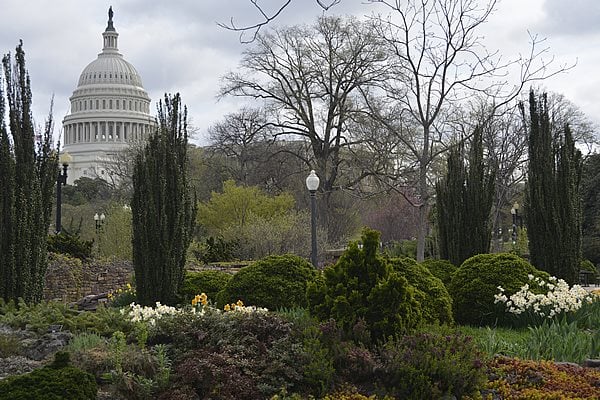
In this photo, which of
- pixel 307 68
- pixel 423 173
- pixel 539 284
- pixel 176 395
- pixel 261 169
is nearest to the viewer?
pixel 176 395

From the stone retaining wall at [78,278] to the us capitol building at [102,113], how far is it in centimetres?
7370

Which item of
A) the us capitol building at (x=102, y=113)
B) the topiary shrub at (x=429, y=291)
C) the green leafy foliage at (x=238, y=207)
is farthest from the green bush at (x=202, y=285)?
the us capitol building at (x=102, y=113)

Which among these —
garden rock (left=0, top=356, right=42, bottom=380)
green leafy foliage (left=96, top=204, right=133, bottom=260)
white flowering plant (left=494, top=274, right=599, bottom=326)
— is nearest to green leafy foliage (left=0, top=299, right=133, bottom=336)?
garden rock (left=0, top=356, right=42, bottom=380)

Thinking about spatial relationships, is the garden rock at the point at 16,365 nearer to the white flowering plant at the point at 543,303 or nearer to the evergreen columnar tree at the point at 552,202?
the white flowering plant at the point at 543,303

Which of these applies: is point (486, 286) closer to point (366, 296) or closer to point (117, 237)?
point (366, 296)

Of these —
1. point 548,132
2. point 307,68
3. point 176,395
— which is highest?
point 307,68

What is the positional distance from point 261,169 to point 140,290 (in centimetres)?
2388

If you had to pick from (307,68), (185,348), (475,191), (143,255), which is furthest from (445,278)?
(307,68)

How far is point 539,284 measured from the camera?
10766 mm

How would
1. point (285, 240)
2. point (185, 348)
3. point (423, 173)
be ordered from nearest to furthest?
point (185, 348) < point (423, 173) < point (285, 240)

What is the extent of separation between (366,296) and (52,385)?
3.02 m

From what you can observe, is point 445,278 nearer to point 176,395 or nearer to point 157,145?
point 157,145

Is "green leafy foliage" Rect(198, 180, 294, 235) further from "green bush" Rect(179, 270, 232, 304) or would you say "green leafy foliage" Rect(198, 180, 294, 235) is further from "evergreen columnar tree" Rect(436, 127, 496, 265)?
"green bush" Rect(179, 270, 232, 304)

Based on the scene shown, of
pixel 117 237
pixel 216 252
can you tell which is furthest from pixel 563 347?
pixel 117 237
